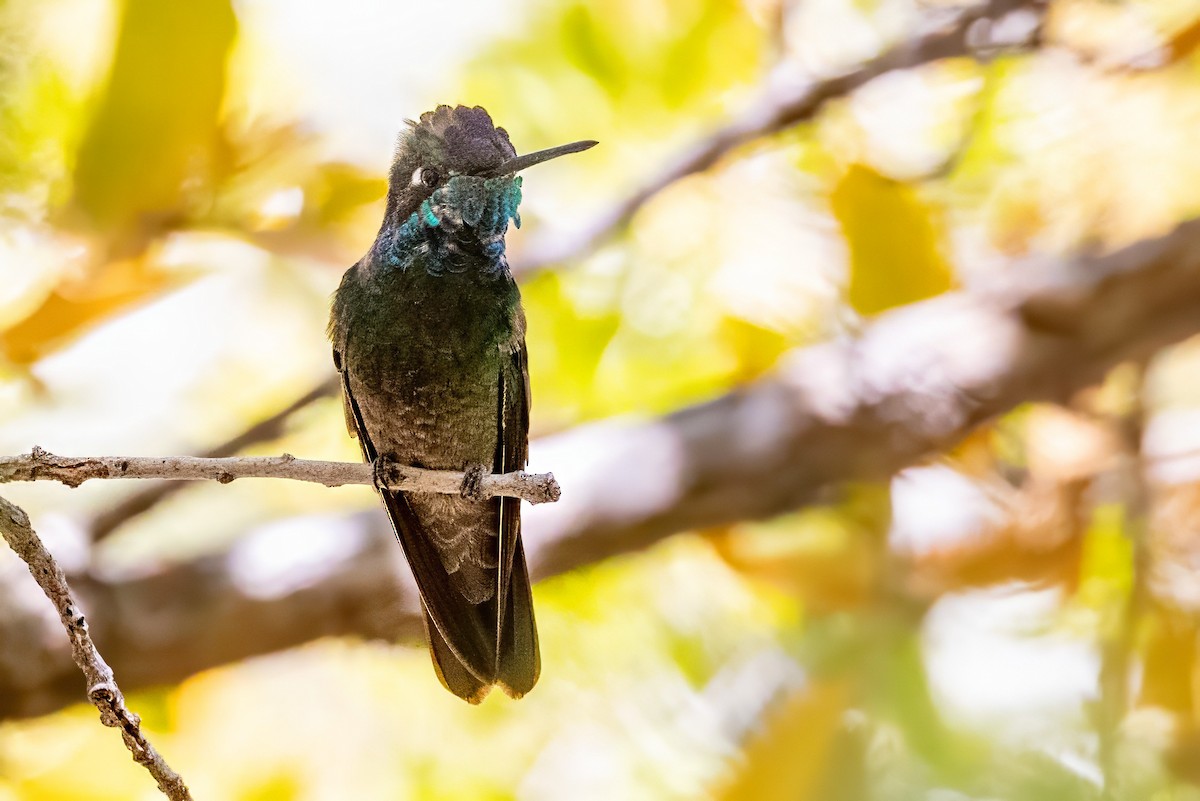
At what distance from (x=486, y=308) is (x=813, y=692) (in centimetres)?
97

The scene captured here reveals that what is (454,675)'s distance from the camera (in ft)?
3.96

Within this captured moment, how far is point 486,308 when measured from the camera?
1263 mm

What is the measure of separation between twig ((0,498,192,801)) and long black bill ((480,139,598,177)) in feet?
1.65

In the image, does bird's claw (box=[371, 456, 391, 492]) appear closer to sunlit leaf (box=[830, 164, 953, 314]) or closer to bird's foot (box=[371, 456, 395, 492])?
bird's foot (box=[371, 456, 395, 492])

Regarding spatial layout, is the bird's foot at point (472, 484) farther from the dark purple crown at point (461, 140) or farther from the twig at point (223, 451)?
the twig at point (223, 451)

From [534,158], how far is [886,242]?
133 centimetres

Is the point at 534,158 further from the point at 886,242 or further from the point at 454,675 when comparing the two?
the point at 886,242

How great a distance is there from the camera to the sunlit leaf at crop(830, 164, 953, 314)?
2.06m

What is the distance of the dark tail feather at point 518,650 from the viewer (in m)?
1.18

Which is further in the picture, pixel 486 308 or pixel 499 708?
pixel 499 708

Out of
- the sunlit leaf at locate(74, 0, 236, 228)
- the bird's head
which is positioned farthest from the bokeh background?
the bird's head

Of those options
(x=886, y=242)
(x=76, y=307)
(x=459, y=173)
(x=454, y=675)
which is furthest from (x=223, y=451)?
(x=886, y=242)

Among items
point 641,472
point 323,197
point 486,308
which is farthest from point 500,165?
point 641,472

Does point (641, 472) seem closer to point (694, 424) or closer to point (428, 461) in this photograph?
point (694, 424)
